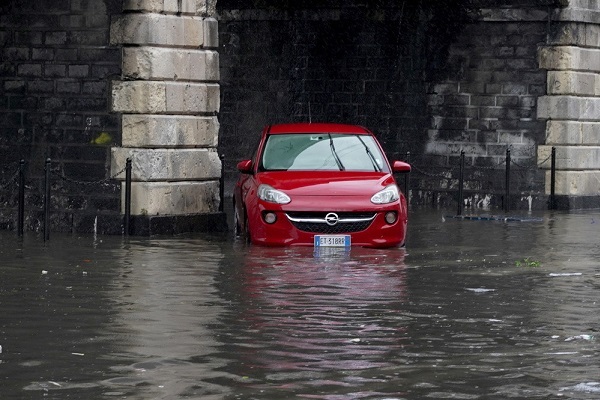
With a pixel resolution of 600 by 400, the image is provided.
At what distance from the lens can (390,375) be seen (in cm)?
980

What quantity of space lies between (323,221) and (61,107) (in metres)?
4.71

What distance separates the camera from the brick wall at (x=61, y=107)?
2117 cm

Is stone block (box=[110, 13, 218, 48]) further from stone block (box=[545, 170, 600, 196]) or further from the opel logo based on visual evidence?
stone block (box=[545, 170, 600, 196])

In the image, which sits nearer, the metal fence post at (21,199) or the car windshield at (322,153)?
the car windshield at (322,153)

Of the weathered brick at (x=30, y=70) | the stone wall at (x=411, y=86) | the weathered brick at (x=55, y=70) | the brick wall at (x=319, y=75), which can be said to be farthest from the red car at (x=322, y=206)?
the brick wall at (x=319, y=75)

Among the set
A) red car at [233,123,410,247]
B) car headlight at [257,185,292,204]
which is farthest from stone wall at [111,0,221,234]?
car headlight at [257,185,292,204]

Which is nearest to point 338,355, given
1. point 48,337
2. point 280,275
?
point 48,337

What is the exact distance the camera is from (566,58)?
28.9m

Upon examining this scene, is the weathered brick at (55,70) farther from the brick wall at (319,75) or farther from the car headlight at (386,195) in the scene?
the brick wall at (319,75)

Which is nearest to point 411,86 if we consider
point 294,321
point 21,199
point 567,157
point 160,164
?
point 567,157

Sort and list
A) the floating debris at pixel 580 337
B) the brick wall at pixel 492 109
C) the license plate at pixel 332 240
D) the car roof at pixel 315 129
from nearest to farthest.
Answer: the floating debris at pixel 580 337, the license plate at pixel 332 240, the car roof at pixel 315 129, the brick wall at pixel 492 109

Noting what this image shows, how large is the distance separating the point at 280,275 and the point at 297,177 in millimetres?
3290

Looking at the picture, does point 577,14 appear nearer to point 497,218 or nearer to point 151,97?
point 497,218

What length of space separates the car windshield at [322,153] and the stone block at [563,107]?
9435 millimetres
